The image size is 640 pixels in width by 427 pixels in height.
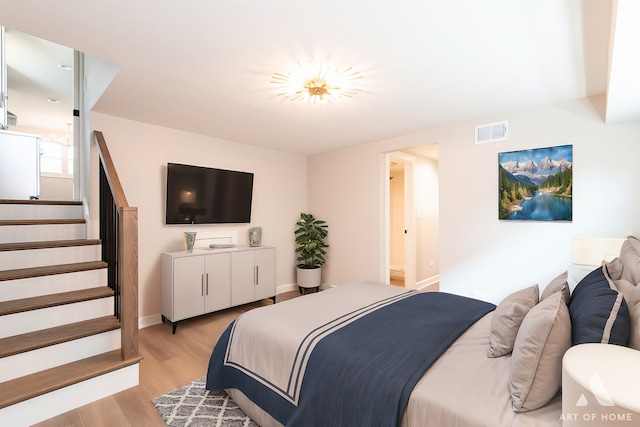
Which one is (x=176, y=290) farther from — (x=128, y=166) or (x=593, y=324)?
(x=593, y=324)

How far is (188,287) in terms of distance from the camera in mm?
3311

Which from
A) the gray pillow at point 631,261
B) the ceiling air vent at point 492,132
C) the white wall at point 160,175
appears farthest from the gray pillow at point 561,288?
the white wall at point 160,175

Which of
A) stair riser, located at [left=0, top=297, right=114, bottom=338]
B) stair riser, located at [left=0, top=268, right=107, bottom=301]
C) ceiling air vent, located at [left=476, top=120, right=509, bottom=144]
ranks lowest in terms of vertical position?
stair riser, located at [left=0, top=297, right=114, bottom=338]

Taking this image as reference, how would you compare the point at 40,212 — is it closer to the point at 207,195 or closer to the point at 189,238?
the point at 189,238

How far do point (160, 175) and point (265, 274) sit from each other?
1825mm

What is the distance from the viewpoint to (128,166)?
132 inches

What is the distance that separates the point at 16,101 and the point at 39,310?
476 cm

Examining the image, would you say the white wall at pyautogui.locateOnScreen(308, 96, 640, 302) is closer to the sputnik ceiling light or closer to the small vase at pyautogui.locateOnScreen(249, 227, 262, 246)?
the small vase at pyautogui.locateOnScreen(249, 227, 262, 246)

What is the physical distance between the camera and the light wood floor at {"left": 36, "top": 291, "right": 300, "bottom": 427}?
1826 mm

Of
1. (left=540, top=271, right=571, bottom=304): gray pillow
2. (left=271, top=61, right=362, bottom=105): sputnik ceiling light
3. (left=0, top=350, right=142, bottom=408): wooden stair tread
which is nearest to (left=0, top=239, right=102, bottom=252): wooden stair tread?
(left=0, top=350, right=142, bottom=408): wooden stair tread

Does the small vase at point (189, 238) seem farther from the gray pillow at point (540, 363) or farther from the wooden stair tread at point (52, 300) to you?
the gray pillow at point (540, 363)

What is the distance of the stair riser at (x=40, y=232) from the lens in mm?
2598

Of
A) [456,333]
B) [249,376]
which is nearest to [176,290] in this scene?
[249,376]

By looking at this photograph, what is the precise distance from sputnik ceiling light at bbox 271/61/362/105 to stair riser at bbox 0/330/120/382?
2.33m
